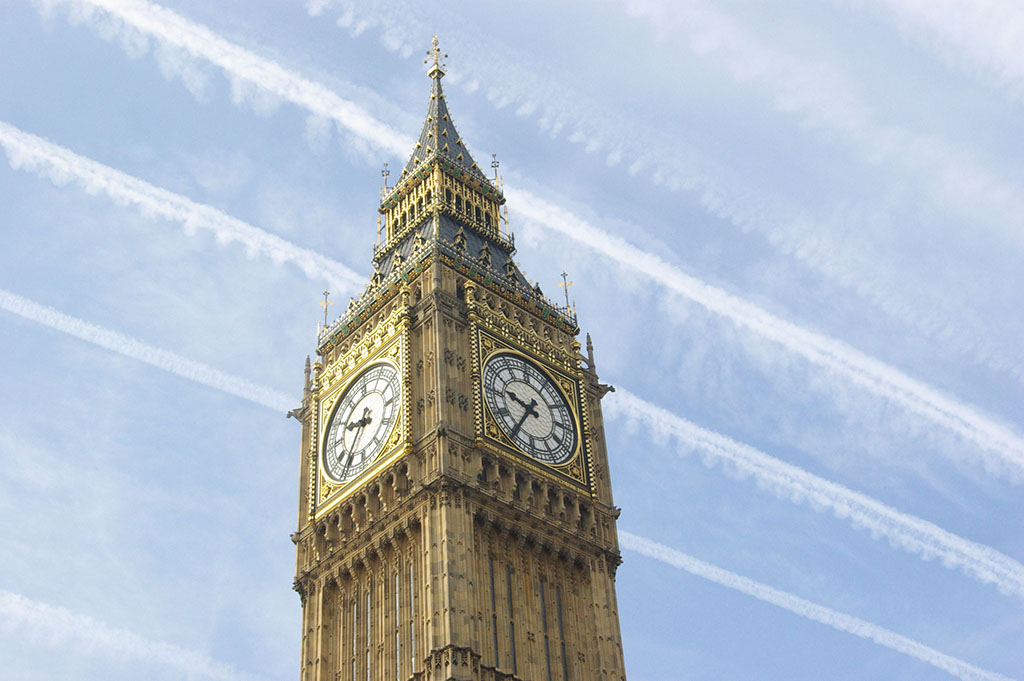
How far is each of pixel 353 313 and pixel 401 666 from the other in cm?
2577

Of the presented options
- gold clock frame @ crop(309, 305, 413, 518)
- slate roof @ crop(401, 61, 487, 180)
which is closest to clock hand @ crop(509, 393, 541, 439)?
gold clock frame @ crop(309, 305, 413, 518)

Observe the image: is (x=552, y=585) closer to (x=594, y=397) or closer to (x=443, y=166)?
(x=594, y=397)

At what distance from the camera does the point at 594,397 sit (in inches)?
3287

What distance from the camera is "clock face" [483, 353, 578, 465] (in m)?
76.4

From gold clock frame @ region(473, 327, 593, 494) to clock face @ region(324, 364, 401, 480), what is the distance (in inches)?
193

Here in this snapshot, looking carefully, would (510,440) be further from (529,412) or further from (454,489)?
(454,489)

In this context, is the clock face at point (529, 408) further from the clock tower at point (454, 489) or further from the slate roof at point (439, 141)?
the slate roof at point (439, 141)

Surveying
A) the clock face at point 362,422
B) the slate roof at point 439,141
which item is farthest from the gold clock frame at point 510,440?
the slate roof at point 439,141

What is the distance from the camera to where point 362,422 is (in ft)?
256

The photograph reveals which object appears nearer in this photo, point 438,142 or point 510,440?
point 510,440

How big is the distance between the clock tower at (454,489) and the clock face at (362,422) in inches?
5.0

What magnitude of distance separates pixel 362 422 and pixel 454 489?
33.7 feet

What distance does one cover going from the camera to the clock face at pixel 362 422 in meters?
76.1

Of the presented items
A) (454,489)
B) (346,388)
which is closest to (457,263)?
(346,388)
